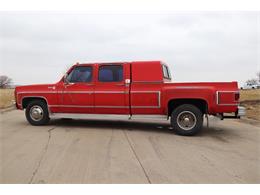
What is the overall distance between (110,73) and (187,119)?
2.69 m

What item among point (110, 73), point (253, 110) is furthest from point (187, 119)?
point (253, 110)

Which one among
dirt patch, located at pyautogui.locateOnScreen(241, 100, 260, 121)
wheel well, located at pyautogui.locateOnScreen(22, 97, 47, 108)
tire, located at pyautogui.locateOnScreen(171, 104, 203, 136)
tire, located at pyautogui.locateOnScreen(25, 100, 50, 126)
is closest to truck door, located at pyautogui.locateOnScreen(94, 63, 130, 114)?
tire, located at pyautogui.locateOnScreen(171, 104, 203, 136)

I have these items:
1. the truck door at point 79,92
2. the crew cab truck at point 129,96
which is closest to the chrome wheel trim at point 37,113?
the crew cab truck at point 129,96

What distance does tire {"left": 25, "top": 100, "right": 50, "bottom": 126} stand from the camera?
957 centimetres

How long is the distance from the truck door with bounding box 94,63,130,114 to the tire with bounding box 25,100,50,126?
1.83 m

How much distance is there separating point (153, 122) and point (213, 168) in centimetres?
583

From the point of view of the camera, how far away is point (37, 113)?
9.59 metres

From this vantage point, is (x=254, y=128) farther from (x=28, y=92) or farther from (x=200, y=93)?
(x=28, y=92)

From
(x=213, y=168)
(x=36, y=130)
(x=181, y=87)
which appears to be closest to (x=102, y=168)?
(x=213, y=168)

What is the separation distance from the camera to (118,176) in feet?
14.6

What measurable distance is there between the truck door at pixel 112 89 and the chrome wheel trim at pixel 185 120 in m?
1.55

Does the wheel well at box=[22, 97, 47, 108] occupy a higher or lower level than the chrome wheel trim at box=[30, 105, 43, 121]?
higher

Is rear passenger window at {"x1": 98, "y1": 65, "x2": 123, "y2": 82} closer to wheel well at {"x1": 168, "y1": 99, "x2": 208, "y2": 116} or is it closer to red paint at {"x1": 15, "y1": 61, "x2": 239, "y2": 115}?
red paint at {"x1": 15, "y1": 61, "x2": 239, "y2": 115}

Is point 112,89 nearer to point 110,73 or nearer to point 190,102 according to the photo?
point 110,73
